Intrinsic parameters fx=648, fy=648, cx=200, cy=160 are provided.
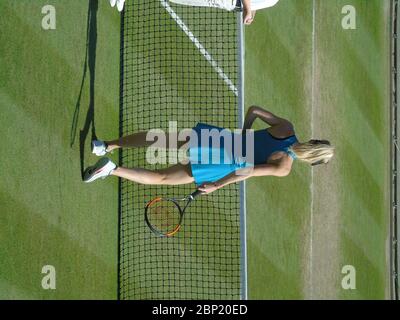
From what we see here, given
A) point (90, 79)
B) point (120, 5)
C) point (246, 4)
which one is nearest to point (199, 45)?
point (120, 5)

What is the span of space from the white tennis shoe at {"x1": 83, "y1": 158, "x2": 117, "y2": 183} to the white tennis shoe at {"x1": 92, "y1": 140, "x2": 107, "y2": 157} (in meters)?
0.34

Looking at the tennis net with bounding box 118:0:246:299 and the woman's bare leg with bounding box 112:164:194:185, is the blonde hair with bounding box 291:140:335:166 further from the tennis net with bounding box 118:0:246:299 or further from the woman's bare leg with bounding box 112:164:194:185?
the tennis net with bounding box 118:0:246:299

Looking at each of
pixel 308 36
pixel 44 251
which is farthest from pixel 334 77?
pixel 44 251

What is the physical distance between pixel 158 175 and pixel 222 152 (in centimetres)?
93

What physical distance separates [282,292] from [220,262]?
1839mm

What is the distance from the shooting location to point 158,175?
8797mm

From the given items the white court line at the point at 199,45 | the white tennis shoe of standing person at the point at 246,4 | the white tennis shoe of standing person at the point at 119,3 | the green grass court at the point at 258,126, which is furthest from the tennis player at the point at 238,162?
the white court line at the point at 199,45

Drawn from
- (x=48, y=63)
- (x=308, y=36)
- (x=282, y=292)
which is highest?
(x=308, y=36)

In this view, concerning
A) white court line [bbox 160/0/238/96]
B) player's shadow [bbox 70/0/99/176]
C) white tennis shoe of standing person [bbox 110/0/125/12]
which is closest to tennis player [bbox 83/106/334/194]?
player's shadow [bbox 70/0/99/176]

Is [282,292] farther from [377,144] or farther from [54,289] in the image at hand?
[377,144]

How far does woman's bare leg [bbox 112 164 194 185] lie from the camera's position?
28.3 feet

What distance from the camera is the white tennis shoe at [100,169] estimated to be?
8.45 metres

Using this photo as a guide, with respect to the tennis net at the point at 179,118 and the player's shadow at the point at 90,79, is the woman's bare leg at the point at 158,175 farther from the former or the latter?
the tennis net at the point at 179,118

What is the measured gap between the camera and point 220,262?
11078mm
